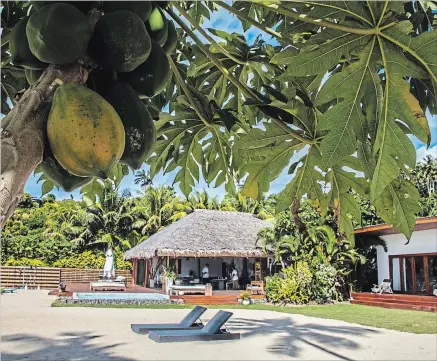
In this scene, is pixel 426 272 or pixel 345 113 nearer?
pixel 345 113

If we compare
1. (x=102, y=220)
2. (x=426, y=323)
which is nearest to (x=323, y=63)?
(x=426, y=323)

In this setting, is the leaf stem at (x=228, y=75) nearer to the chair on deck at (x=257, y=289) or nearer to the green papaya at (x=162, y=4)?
the green papaya at (x=162, y=4)

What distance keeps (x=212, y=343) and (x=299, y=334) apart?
2662 mm

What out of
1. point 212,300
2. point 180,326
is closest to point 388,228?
point 212,300

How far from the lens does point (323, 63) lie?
161cm

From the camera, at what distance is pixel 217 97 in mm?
3270

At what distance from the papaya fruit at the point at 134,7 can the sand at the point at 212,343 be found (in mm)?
8291

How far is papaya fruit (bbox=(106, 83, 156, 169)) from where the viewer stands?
3.54ft

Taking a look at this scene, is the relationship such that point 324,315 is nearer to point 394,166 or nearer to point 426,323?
point 426,323

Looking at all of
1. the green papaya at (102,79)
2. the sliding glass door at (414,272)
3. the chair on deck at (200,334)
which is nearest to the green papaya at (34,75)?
the green papaya at (102,79)

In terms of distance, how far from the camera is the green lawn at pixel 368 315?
13445mm

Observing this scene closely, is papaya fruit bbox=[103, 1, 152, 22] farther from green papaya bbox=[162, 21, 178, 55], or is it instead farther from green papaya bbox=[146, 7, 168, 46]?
green papaya bbox=[162, 21, 178, 55]

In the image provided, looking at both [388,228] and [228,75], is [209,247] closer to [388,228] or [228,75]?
[388,228]

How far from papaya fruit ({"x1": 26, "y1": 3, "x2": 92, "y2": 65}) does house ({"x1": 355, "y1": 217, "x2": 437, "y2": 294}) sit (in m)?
17.5
